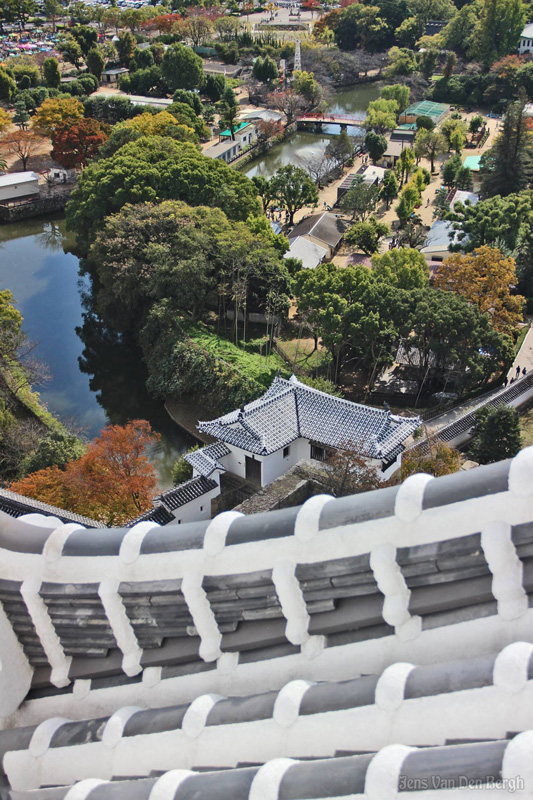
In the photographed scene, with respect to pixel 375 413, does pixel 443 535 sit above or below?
above

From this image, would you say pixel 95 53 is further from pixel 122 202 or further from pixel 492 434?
pixel 492 434

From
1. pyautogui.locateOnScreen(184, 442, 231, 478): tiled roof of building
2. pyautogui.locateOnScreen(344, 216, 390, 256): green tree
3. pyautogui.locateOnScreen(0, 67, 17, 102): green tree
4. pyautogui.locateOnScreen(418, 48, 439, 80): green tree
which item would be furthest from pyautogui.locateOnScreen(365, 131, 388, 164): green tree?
pyautogui.locateOnScreen(184, 442, 231, 478): tiled roof of building

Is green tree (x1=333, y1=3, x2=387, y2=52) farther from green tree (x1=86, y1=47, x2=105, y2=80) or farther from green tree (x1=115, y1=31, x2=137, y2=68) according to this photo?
green tree (x1=86, y1=47, x2=105, y2=80)

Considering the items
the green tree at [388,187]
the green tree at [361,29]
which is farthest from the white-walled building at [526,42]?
the green tree at [388,187]

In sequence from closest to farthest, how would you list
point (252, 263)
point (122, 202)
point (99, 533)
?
point (99, 533) → point (252, 263) → point (122, 202)

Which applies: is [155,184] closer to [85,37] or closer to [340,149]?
[340,149]

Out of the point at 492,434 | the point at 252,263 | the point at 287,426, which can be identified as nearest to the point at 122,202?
the point at 252,263

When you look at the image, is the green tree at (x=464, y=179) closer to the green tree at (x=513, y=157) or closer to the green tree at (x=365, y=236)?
the green tree at (x=513, y=157)
